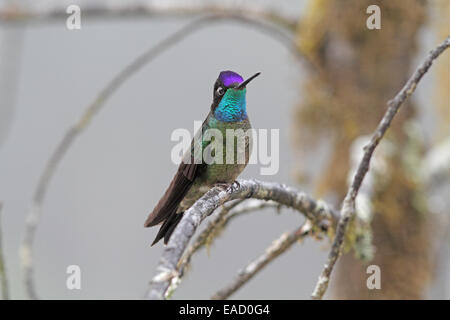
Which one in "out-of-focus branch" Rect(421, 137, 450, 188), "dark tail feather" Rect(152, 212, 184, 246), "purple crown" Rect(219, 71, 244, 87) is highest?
"purple crown" Rect(219, 71, 244, 87)

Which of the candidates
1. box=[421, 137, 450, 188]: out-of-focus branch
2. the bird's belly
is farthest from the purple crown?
box=[421, 137, 450, 188]: out-of-focus branch

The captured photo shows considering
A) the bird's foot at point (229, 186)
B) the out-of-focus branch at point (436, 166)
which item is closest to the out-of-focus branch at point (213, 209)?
the bird's foot at point (229, 186)

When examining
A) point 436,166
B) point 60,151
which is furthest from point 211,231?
point 436,166

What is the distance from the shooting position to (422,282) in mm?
3578

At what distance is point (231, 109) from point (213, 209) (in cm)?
43

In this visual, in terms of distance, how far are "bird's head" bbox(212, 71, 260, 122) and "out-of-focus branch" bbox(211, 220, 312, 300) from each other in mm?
448

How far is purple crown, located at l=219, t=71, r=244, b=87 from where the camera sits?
5.19ft

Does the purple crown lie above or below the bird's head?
above

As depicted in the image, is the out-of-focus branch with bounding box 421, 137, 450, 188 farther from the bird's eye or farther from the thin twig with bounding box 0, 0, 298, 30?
the bird's eye

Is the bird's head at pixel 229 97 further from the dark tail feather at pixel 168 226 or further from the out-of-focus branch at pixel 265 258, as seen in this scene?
the out-of-focus branch at pixel 265 258

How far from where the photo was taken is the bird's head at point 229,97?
5.20 ft

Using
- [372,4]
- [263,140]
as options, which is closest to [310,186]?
A: [372,4]
